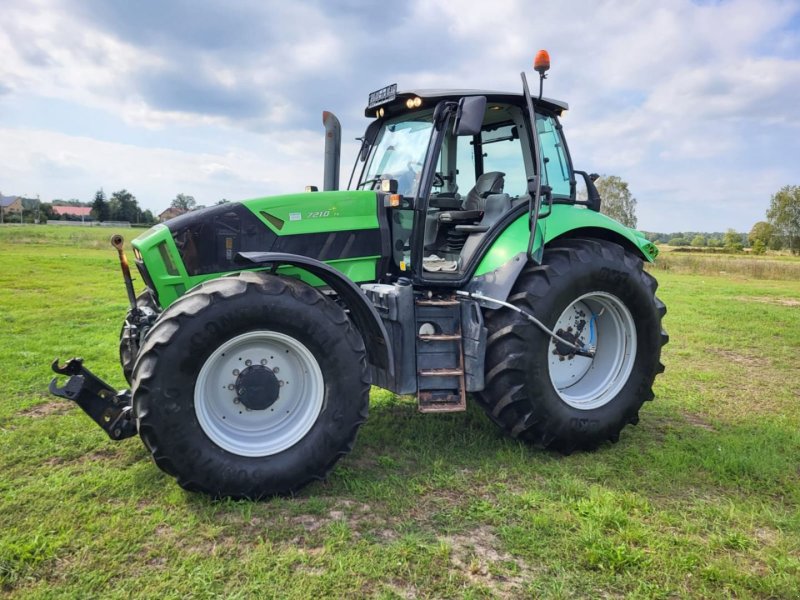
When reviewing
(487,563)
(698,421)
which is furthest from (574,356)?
(487,563)

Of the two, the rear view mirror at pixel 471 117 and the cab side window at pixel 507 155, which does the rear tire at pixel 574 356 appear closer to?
the cab side window at pixel 507 155

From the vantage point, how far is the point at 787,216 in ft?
195

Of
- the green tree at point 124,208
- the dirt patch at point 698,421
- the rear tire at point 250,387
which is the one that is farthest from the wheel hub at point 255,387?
the green tree at point 124,208

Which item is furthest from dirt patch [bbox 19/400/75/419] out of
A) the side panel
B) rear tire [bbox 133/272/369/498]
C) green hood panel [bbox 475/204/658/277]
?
green hood panel [bbox 475/204/658/277]

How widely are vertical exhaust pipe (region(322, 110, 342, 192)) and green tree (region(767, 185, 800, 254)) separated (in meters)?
66.3

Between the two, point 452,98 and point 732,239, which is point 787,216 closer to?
point 732,239

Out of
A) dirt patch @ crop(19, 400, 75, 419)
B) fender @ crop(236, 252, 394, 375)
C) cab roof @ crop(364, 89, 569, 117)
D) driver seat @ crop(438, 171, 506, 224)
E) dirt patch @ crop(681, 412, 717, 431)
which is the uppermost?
cab roof @ crop(364, 89, 569, 117)

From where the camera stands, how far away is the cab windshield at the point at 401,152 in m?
4.77

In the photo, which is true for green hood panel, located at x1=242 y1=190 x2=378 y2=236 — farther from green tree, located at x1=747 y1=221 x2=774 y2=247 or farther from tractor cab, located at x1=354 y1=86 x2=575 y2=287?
green tree, located at x1=747 y1=221 x2=774 y2=247

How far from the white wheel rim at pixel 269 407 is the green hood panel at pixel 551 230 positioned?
65.0 inches

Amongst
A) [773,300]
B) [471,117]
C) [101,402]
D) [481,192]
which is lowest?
[773,300]

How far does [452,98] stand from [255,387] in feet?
9.04

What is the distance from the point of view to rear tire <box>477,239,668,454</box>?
4.34m

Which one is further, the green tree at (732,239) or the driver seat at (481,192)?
the green tree at (732,239)
